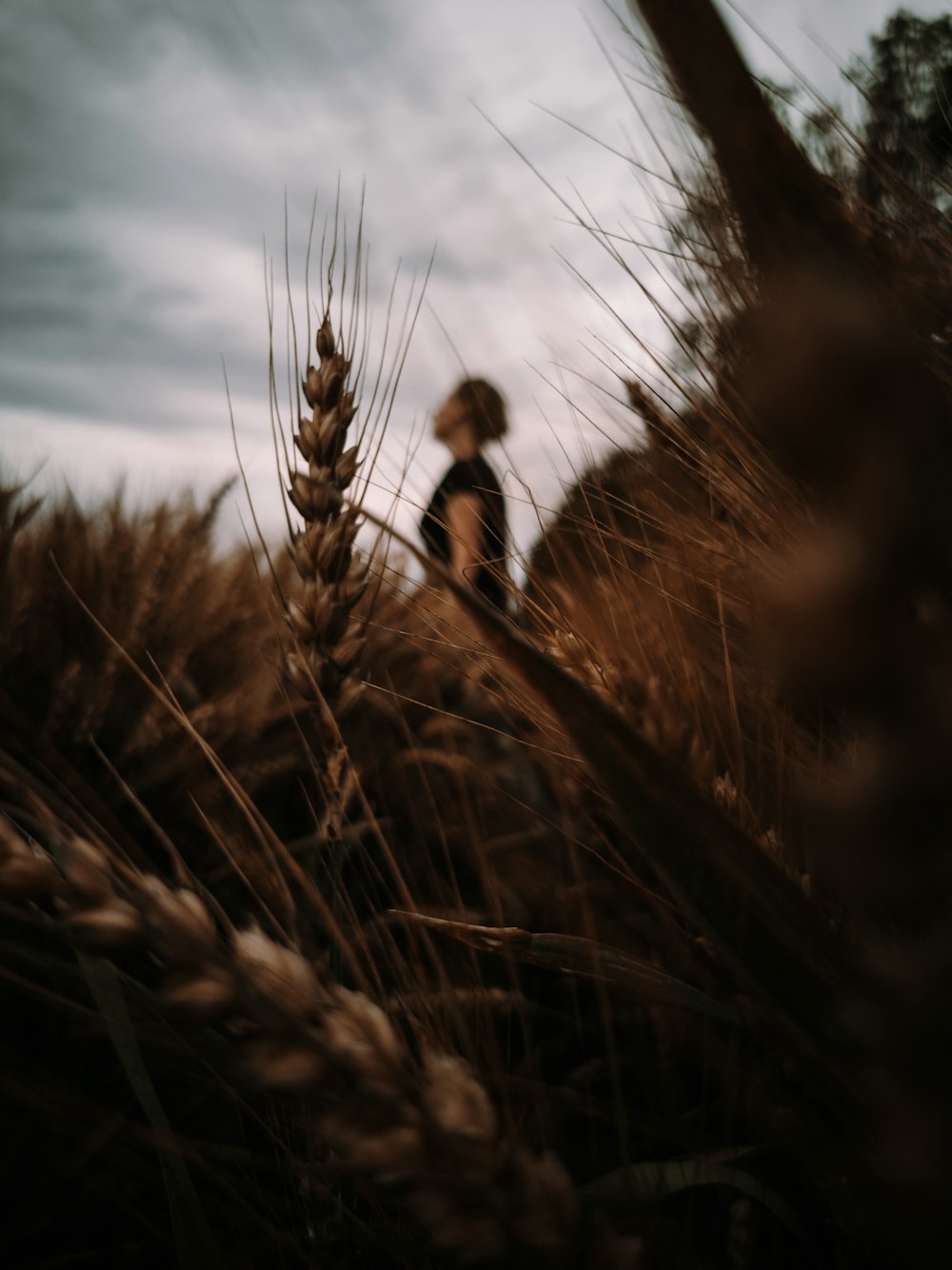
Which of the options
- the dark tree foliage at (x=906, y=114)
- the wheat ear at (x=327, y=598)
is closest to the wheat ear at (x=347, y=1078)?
the wheat ear at (x=327, y=598)

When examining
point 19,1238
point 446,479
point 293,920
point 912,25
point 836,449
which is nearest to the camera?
point 836,449

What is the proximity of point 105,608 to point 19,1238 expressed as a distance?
1.93ft

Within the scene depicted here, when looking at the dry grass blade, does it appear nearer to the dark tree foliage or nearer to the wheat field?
the wheat field

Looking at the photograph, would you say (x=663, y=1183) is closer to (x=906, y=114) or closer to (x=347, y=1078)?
(x=347, y=1078)

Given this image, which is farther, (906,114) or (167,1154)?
(906,114)

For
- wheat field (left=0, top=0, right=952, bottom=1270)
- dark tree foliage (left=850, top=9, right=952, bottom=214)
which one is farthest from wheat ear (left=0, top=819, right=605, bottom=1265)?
dark tree foliage (left=850, top=9, right=952, bottom=214)

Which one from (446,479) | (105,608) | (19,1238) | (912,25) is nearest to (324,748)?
(19,1238)

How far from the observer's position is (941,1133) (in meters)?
0.14

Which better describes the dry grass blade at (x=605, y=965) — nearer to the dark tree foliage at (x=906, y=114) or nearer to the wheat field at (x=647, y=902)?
the wheat field at (x=647, y=902)

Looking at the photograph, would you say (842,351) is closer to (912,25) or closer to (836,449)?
(836,449)

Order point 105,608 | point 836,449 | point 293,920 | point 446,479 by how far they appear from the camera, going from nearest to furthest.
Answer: point 836,449 < point 293,920 < point 105,608 < point 446,479

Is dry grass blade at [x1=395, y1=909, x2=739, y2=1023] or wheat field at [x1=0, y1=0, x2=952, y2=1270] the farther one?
dry grass blade at [x1=395, y1=909, x2=739, y2=1023]

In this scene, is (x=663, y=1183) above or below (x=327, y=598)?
below

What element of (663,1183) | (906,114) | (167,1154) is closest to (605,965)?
(663,1183)
